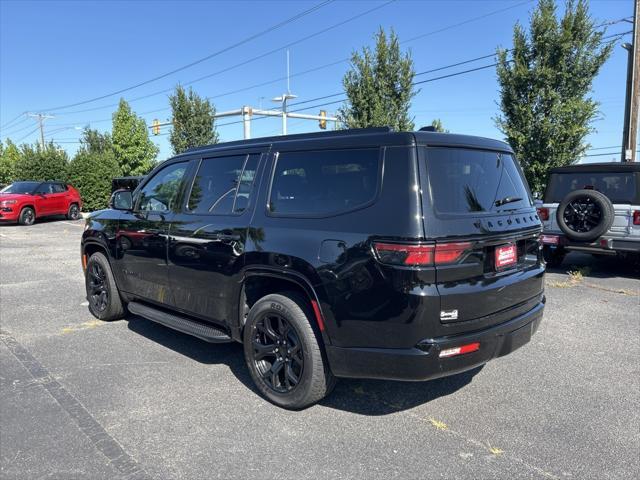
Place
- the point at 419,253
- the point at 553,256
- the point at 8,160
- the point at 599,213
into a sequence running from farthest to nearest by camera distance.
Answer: the point at 8,160 < the point at 553,256 < the point at 599,213 < the point at 419,253

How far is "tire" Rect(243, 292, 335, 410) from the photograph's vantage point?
10.8ft

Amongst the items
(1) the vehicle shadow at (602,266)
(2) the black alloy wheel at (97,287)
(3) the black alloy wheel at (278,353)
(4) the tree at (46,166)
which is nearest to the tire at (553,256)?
(1) the vehicle shadow at (602,266)

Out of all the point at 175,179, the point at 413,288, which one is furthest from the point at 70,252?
the point at 413,288

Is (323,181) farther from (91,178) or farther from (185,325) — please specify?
(91,178)

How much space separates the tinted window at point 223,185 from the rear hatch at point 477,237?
1528 mm

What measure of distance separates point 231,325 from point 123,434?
1105 millimetres

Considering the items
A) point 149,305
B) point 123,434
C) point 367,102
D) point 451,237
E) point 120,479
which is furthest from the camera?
point 367,102

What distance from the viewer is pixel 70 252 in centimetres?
1155

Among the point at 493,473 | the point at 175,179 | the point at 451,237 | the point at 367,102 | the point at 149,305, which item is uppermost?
the point at 367,102

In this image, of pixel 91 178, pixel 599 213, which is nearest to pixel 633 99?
pixel 599 213

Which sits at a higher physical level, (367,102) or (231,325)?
(367,102)

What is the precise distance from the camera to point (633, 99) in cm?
1426

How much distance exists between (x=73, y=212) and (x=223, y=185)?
62.1 feet

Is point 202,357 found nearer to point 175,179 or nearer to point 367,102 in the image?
point 175,179
